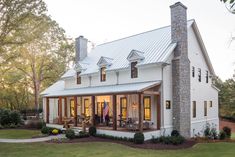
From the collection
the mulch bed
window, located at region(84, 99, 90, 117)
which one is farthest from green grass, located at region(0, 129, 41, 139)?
the mulch bed

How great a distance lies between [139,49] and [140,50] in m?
0.38

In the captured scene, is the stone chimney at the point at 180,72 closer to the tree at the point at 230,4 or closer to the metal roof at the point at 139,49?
the metal roof at the point at 139,49

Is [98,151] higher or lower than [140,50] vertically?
lower

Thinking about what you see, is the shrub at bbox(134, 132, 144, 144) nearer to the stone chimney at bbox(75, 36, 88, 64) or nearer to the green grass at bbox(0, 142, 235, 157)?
the green grass at bbox(0, 142, 235, 157)

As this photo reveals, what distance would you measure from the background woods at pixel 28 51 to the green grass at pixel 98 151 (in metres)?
7.28

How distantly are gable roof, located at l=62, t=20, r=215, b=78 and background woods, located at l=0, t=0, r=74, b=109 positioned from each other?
5.73 m

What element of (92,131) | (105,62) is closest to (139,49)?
(105,62)

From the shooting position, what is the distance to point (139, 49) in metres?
23.5

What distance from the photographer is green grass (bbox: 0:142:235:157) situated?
14.1 metres

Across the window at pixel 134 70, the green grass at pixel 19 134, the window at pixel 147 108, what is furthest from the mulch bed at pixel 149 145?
the window at pixel 134 70

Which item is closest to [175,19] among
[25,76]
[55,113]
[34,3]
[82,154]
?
[34,3]

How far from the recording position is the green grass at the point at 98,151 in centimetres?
1414

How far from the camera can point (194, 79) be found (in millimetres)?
23312

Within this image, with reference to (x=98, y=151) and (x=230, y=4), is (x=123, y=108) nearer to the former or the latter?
(x=98, y=151)
